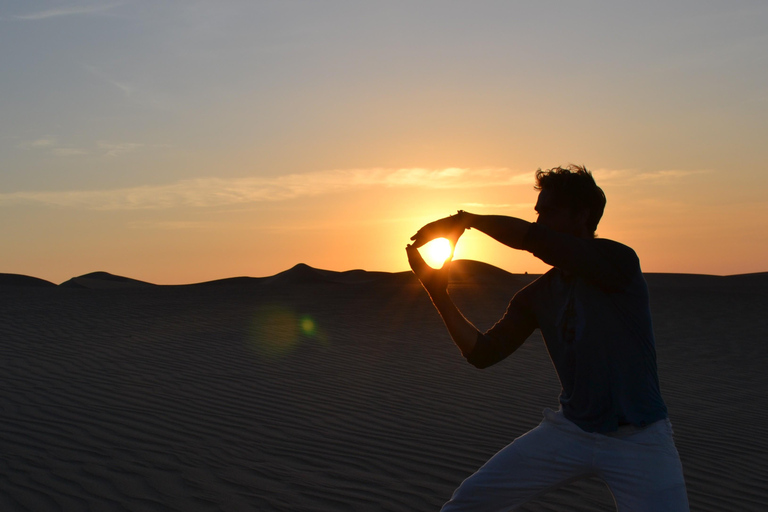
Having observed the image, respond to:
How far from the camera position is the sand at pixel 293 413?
179 inches

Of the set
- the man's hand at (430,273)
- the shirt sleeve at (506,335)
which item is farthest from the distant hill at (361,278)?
the man's hand at (430,273)

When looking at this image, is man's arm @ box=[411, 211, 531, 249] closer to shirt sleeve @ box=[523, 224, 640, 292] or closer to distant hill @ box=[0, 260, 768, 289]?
shirt sleeve @ box=[523, 224, 640, 292]

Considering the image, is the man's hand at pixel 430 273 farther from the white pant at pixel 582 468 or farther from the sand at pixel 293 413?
the sand at pixel 293 413

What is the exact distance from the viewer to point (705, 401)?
906cm

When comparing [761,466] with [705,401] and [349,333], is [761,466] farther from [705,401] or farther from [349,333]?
[349,333]

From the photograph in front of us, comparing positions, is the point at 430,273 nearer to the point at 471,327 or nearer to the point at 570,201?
the point at 471,327

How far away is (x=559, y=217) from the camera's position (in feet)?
7.63

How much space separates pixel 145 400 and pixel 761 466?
5929mm

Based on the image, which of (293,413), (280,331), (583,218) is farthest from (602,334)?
(280,331)

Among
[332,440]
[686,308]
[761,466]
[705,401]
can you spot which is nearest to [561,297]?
[332,440]

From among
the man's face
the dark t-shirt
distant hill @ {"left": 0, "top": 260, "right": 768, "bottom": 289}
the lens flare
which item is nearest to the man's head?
the man's face

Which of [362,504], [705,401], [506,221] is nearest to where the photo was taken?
[506,221]

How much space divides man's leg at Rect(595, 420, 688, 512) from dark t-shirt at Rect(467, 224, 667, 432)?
0.16ft

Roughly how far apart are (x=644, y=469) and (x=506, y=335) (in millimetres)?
675
